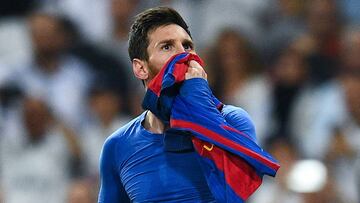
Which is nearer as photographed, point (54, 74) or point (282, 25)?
point (282, 25)

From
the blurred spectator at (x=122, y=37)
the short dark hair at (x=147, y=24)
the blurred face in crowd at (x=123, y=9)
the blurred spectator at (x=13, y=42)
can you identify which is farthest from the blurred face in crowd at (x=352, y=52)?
the short dark hair at (x=147, y=24)

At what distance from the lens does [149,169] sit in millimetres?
2566

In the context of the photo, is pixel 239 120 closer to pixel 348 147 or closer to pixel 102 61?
pixel 348 147

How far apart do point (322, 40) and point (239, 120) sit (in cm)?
274

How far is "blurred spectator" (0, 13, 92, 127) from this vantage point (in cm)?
565

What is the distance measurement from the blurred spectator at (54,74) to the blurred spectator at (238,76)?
0.97m

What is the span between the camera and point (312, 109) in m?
4.98

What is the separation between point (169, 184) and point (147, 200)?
90 millimetres

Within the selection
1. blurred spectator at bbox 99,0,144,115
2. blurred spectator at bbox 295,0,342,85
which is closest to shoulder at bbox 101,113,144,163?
blurred spectator at bbox 295,0,342,85

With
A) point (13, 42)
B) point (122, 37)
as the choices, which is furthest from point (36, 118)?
point (122, 37)

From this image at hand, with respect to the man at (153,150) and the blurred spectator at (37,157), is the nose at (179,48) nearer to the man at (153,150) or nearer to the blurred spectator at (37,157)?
the man at (153,150)

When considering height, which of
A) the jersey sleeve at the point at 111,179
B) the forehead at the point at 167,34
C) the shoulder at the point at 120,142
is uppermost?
the forehead at the point at 167,34

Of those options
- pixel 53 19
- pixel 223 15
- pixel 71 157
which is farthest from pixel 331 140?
pixel 53 19

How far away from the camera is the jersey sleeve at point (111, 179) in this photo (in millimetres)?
2711
